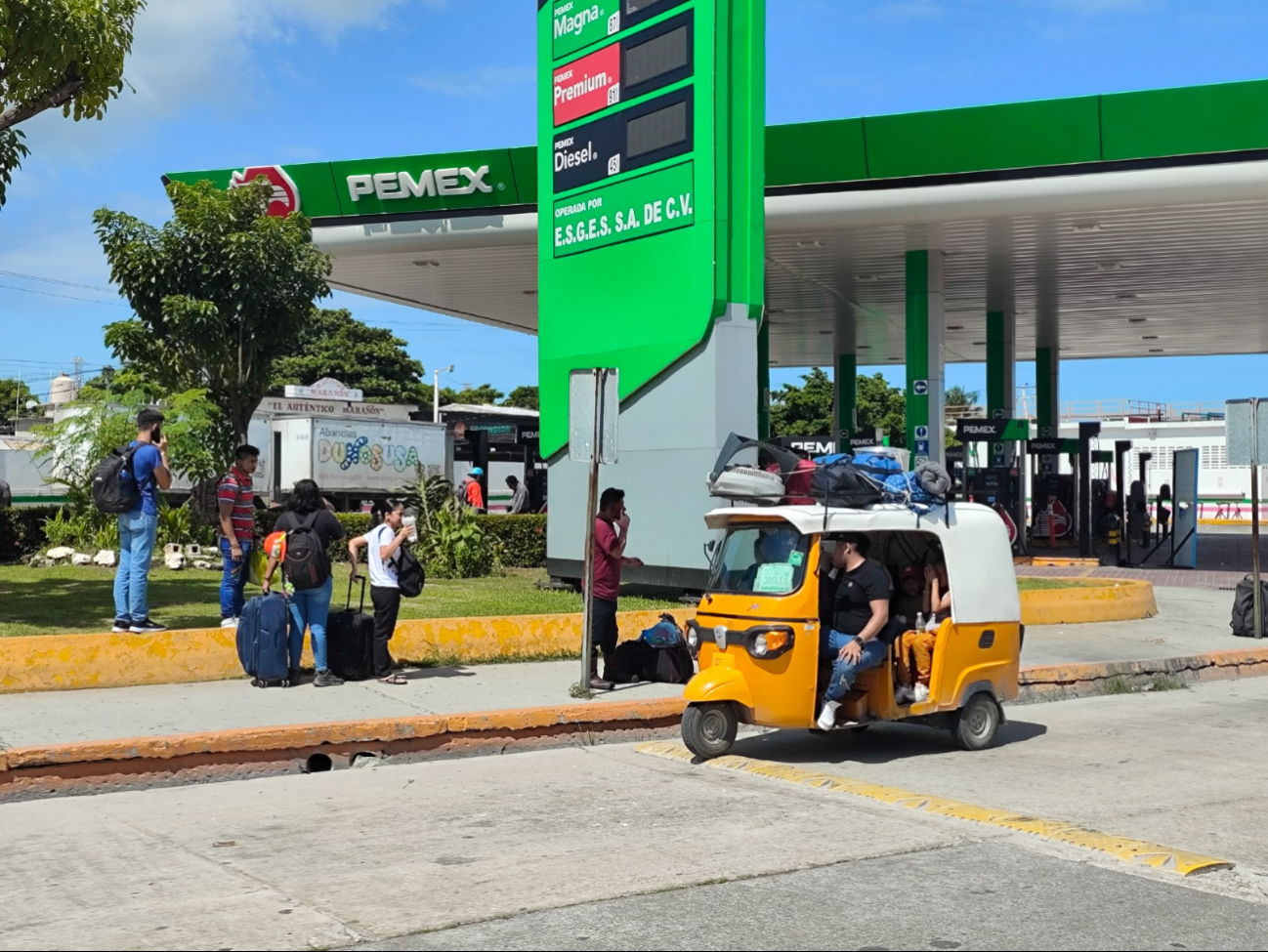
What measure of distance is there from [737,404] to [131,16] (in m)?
7.27

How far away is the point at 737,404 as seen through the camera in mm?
15320

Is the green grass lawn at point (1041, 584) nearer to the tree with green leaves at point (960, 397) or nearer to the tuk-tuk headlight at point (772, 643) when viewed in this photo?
the tuk-tuk headlight at point (772, 643)

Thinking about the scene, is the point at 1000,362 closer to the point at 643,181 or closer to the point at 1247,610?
Result: the point at 1247,610

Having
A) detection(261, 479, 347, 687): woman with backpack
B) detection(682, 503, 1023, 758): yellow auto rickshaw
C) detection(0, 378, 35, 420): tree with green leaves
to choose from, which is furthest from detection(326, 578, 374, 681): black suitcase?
detection(0, 378, 35, 420): tree with green leaves

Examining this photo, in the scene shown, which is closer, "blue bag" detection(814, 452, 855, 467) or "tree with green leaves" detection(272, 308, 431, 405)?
"blue bag" detection(814, 452, 855, 467)

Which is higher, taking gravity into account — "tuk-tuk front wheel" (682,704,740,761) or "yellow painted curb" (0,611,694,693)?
"yellow painted curb" (0,611,694,693)

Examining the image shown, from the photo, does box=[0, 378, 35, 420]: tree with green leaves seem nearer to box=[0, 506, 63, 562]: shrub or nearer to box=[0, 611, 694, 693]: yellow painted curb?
box=[0, 506, 63, 562]: shrub

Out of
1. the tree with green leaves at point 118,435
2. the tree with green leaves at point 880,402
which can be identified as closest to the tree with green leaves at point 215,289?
the tree with green leaves at point 118,435

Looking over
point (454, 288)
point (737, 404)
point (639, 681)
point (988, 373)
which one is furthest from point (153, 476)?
point (988, 373)

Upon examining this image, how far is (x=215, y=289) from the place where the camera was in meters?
21.7

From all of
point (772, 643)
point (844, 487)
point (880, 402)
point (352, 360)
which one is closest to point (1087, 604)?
point (844, 487)

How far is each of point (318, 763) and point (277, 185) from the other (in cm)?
1731

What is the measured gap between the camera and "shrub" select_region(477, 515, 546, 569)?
2078cm

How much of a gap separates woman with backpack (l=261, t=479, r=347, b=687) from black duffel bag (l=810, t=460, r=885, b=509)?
3786 mm
